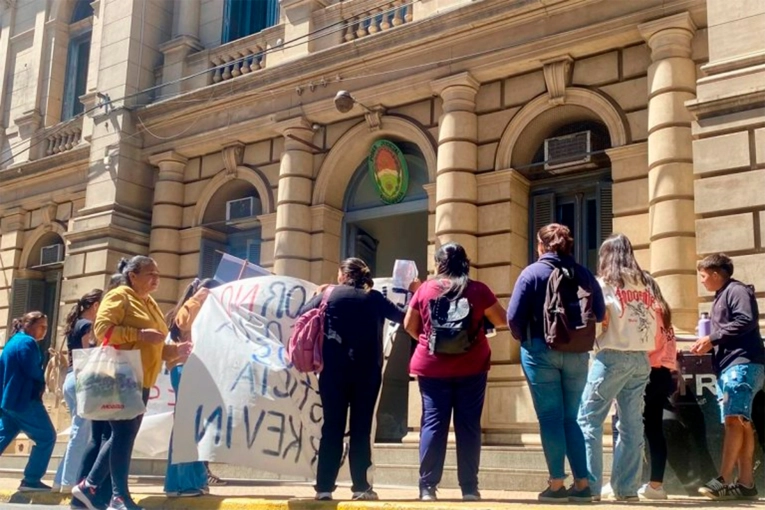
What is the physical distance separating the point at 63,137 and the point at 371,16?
8.95 m

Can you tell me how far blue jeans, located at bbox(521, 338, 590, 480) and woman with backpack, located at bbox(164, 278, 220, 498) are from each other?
2960mm

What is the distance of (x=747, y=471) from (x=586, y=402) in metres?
1.82

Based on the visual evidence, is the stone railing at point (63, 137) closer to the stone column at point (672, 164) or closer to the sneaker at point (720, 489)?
the stone column at point (672, 164)

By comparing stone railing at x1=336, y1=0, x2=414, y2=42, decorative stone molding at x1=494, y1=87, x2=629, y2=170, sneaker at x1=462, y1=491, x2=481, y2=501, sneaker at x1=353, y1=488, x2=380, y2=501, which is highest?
stone railing at x1=336, y1=0, x2=414, y2=42

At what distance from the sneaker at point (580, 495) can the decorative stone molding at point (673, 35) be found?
7144 mm

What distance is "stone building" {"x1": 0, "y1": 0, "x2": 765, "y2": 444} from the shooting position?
433 inches

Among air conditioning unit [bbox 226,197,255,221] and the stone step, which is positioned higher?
air conditioning unit [bbox 226,197,255,221]

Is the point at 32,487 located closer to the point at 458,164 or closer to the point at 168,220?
the point at 458,164

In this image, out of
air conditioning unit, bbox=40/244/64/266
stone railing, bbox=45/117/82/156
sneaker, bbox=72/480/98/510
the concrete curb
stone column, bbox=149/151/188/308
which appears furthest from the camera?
air conditioning unit, bbox=40/244/64/266

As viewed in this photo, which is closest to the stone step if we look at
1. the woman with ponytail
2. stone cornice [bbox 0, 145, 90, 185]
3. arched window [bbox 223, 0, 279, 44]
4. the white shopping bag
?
the woman with ponytail

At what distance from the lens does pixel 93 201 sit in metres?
17.8

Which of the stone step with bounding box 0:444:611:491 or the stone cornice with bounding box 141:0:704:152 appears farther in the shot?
the stone cornice with bounding box 141:0:704:152

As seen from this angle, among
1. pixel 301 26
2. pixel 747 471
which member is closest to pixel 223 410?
pixel 747 471

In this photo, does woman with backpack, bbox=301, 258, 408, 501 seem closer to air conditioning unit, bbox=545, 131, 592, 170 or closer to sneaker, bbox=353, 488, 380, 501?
A: sneaker, bbox=353, 488, 380, 501
